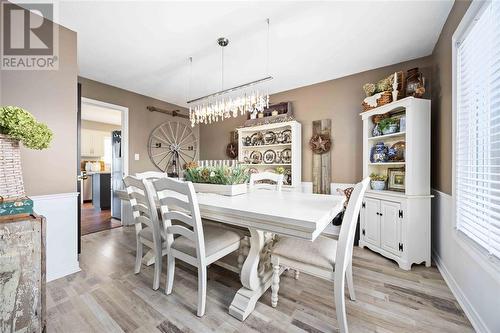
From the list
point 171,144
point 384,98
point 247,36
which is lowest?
point 171,144

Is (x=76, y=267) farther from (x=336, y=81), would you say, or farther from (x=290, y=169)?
(x=336, y=81)

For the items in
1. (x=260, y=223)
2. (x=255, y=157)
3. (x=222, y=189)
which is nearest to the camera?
(x=260, y=223)

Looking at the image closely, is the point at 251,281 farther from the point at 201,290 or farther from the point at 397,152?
the point at 397,152

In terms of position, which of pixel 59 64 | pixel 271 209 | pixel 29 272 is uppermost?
pixel 59 64

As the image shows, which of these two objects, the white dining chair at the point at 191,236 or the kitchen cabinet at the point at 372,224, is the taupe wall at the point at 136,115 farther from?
the kitchen cabinet at the point at 372,224

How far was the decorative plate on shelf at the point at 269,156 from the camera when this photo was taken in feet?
11.9

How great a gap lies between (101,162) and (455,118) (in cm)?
772

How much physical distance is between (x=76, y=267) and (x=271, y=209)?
214 cm

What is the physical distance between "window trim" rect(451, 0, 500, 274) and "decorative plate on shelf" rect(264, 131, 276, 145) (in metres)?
2.30

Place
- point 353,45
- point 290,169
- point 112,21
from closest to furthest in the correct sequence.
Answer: point 112,21, point 353,45, point 290,169

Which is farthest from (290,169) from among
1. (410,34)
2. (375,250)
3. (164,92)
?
(164,92)

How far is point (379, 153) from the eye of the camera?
7.89ft

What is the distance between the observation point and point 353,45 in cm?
221

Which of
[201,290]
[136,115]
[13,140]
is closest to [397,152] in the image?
[201,290]
